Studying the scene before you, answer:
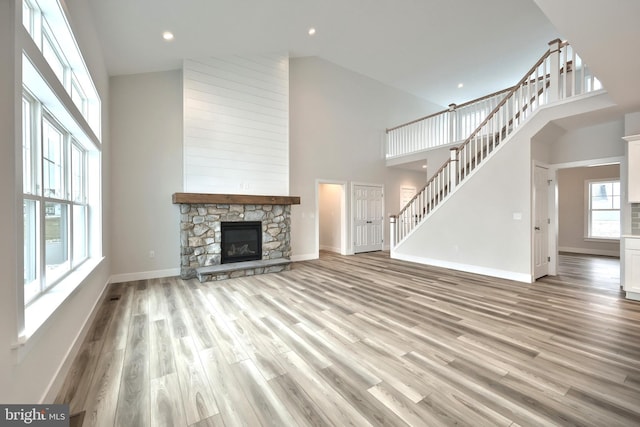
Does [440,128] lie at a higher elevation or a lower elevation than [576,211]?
higher

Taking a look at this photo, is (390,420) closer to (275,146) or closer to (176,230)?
(176,230)

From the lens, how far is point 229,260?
5.25 metres

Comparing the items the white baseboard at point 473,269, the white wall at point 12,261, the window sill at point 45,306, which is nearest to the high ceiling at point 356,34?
the white wall at point 12,261

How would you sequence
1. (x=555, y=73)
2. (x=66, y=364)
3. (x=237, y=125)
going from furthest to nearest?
1. (x=237, y=125)
2. (x=555, y=73)
3. (x=66, y=364)

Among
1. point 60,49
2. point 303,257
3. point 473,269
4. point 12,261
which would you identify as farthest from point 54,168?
point 473,269

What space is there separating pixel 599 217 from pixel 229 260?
9.54 meters

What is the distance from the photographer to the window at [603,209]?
22.8 feet

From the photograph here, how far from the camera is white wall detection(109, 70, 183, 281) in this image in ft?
15.0

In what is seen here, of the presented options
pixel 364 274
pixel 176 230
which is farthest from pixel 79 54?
pixel 364 274

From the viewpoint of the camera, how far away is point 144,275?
4770mm

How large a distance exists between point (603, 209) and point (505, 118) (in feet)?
16.2

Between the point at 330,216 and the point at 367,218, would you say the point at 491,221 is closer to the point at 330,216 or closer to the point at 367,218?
the point at 367,218

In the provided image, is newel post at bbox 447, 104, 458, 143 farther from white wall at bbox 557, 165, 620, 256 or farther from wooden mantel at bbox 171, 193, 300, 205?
wooden mantel at bbox 171, 193, 300, 205

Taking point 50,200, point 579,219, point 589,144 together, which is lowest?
point 579,219
